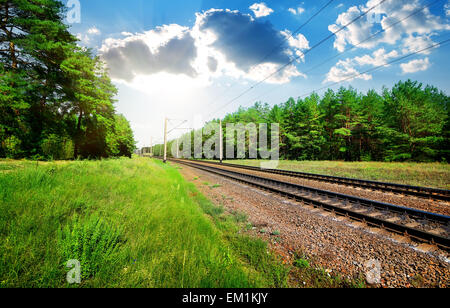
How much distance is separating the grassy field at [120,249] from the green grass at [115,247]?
13 mm

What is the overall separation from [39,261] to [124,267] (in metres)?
1.11

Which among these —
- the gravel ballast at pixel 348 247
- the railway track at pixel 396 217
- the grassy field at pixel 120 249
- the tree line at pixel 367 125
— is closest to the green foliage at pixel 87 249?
the grassy field at pixel 120 249

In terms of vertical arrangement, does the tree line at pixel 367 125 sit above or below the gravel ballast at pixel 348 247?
above

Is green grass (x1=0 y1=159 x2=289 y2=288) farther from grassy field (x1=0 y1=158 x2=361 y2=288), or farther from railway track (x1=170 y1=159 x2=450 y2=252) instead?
railway track (x1=170 y1=159 x2=450 y2=252)

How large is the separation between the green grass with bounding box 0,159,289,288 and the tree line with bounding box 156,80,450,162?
38.8 m

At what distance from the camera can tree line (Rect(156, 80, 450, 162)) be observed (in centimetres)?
2689

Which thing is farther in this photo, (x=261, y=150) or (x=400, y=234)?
→ (x=261, y=150)

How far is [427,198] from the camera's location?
7316mm

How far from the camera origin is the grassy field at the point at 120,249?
2.26 m

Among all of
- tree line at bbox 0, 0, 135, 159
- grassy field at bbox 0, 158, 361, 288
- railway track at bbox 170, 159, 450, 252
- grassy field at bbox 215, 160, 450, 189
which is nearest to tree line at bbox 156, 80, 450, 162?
grassy field at bbox 215, 160, 450, 189

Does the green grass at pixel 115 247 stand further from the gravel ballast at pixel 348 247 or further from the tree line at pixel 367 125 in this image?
the tree line at pixel 367 125

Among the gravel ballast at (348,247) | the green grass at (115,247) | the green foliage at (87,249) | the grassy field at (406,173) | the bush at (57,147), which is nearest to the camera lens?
the green grass at (115,247)

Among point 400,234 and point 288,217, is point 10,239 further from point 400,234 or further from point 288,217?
point 400,234

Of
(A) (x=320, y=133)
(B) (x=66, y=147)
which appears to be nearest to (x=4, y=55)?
(B) (x=66, y=147)
